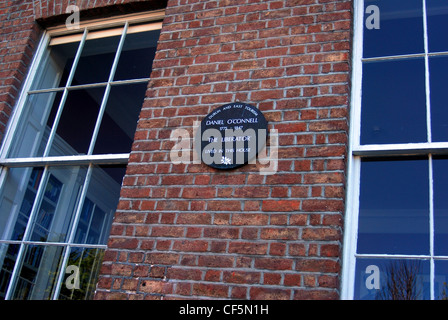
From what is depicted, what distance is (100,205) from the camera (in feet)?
12.8

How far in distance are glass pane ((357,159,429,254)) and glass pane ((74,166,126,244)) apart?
1793 mm

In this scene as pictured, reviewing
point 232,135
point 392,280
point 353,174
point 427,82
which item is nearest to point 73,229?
point 232,135

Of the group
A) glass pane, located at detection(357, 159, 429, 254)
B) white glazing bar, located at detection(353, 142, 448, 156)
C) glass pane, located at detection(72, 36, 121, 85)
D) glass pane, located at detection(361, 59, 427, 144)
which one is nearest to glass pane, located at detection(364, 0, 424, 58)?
glass pane, located at detection(361, 59, 427, 144)

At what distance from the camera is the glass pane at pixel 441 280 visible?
2.85 meters

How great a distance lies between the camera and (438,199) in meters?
3.09

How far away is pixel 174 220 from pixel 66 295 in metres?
0.97

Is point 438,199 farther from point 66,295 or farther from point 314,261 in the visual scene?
point 66,295

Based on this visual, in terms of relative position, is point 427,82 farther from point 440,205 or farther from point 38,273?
point 38,273

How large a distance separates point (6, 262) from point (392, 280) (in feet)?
8.92

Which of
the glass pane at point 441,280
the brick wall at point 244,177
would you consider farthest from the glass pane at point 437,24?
the glass pane at point 441,280

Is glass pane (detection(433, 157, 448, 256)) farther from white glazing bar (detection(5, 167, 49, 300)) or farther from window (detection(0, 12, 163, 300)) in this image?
white glazing bar (detection(5, 167, 49, 300))

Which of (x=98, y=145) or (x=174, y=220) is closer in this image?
(x=174, y=220)
